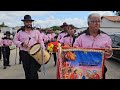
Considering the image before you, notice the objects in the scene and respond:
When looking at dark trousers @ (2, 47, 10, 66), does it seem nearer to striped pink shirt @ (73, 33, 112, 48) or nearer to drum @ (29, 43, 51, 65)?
drum @ (29, 43, 51, 65)

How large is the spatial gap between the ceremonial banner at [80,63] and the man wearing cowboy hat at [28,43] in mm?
2028

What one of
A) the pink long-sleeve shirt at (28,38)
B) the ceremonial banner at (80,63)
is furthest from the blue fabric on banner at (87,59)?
the pink long-sleeve shirt at (28,38)

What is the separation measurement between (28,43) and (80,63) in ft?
7.92

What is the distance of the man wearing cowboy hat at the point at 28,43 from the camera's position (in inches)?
219

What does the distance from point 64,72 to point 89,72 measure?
0.90 ft

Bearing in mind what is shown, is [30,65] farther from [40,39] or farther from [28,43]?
[40,39]

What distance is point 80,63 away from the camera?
11.4 ft

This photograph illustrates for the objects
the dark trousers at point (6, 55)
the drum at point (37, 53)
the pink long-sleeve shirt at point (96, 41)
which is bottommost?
the dark trousers at point (6, 55)

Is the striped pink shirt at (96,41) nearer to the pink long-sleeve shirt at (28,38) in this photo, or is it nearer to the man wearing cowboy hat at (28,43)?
the man wearing cowboy hat at (28,43)

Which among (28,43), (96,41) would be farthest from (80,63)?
(28,43)
